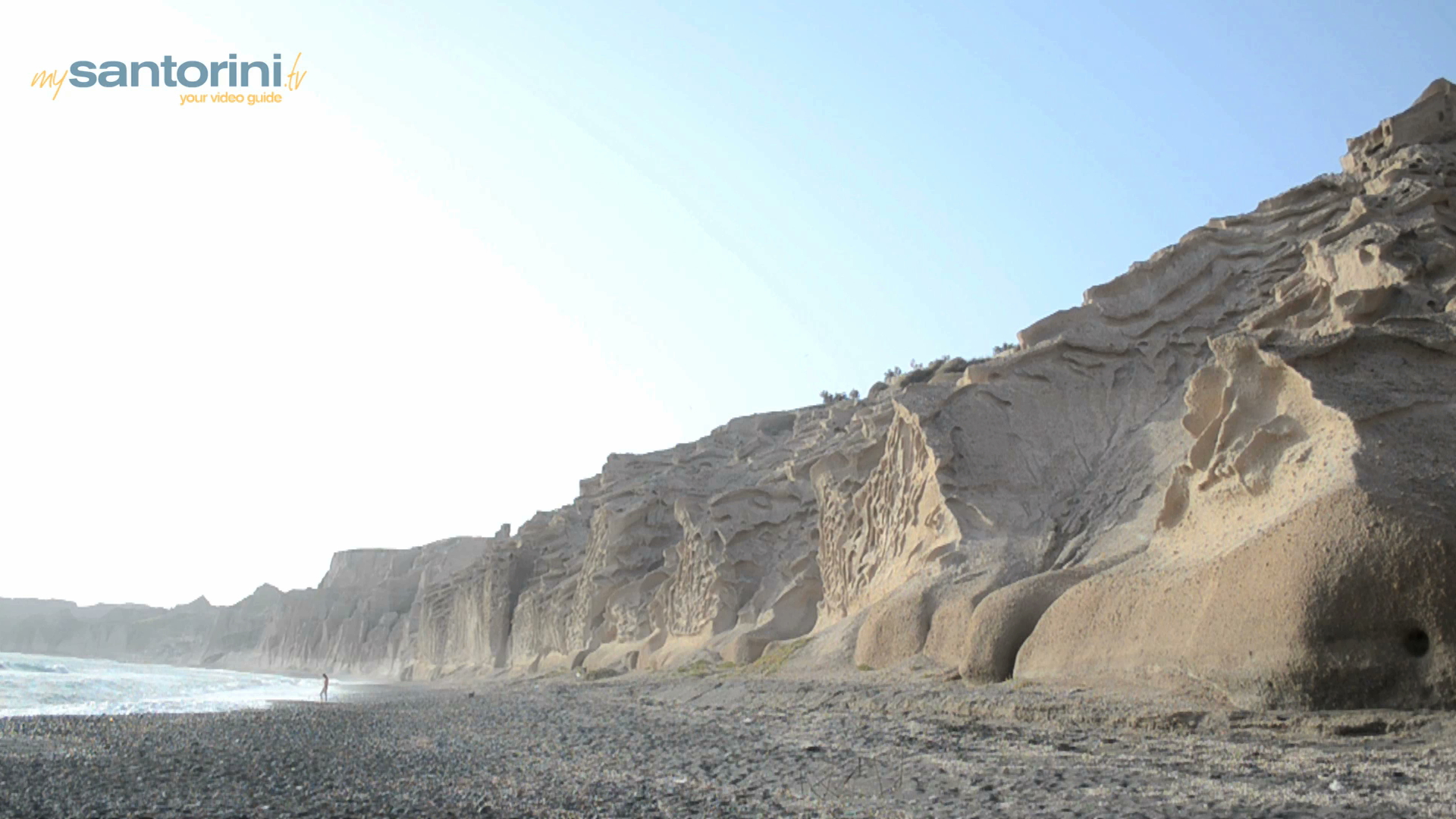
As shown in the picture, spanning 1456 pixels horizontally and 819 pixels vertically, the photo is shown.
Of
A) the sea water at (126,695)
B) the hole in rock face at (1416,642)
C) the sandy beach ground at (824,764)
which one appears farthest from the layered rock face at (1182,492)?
the sea water at (126,695)

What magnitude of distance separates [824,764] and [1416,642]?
13.5ft

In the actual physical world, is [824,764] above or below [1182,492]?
below

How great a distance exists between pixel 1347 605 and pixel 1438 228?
6515mm

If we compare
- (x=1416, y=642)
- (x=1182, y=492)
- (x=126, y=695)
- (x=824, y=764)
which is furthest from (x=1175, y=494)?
(x=126, y=695)

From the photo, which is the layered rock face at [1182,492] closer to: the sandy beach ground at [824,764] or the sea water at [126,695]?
the sandy beach ground at [824,764]

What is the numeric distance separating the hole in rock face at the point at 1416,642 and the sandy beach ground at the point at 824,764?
0.48m

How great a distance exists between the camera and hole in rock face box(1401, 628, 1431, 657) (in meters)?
6.82

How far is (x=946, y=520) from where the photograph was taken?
15.2 m

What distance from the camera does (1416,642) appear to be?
6.87m

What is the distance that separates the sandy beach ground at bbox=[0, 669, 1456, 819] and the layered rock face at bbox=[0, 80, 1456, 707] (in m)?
0.64

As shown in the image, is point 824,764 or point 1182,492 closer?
point 824,764

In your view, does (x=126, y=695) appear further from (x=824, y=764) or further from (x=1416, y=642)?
(x=1416, y=642)

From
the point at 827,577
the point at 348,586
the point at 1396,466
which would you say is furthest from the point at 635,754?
the point at 348,586

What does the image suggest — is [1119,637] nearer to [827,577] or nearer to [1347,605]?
[1347,605]
